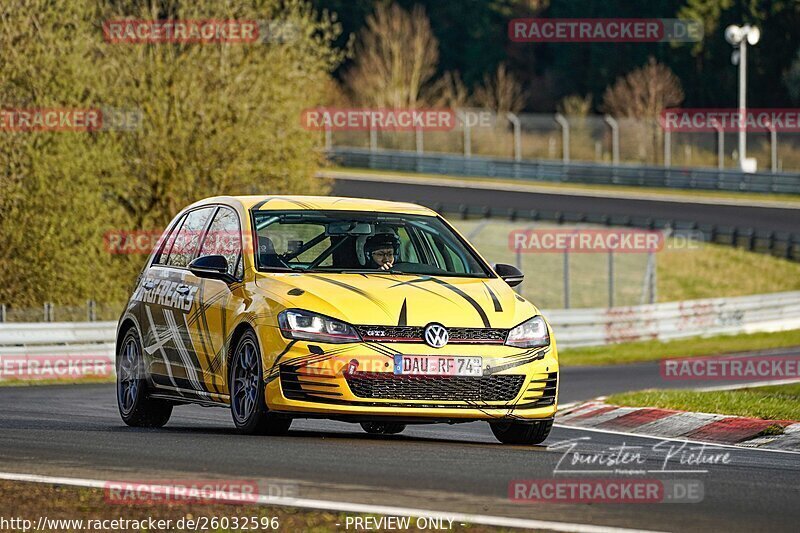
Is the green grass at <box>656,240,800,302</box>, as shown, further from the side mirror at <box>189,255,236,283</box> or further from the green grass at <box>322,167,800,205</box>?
the side mirror at <box>189,255,236,283</box>

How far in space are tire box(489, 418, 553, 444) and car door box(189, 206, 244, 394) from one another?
1981 millimetres

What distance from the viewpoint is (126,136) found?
32906 mm

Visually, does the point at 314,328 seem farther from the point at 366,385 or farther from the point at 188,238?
the point at 188,238

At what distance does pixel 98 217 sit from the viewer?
31516mm

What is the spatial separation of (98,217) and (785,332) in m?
16.1

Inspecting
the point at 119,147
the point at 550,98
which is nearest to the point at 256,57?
the point at 119,147

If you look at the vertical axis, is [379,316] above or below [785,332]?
above

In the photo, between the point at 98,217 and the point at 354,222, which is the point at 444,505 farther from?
the point at 98,217

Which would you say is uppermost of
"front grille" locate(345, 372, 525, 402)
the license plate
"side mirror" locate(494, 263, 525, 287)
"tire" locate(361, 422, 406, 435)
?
"side mirror" locate(494, 263, 525, 287)

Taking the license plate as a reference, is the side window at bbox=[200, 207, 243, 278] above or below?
above

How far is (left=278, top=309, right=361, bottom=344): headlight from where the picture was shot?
10289 millimetres

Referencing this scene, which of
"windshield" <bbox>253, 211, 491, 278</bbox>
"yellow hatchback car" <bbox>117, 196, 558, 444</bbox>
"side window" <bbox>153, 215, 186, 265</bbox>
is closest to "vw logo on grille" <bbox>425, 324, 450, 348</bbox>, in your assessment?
"yellow hatchback car" <bbox>117, 196, 558, 444</bbox>

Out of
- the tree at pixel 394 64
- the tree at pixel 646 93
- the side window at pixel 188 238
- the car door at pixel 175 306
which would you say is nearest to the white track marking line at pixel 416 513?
the car door at pixel 175 306

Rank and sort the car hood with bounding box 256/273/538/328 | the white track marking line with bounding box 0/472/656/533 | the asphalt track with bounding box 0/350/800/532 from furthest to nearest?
the car hood with bounding box 256/273/538/328 < the asphalt track with bounding box 0/350/800/532 < the white track marking line with bounding box 0/472/656/533
